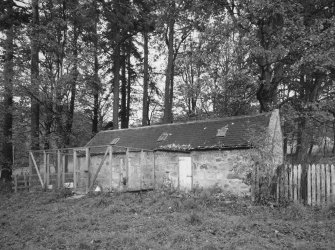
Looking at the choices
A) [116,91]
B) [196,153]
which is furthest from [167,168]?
[116,91]

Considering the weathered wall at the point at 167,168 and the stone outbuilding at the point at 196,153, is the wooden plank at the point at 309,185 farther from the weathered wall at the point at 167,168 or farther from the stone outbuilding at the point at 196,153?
the weathered wall at the point at 167,168

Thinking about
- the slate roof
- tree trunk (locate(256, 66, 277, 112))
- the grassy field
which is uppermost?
tree trunk (locate(256, 66, 277, 112))

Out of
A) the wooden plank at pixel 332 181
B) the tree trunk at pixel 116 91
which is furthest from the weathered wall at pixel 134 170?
the wooden plank at pixel 332 181

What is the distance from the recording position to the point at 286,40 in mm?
13625

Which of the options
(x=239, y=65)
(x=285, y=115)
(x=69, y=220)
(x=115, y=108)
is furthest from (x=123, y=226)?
(x=115, y=108)

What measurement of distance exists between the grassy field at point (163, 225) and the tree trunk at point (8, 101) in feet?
25.2

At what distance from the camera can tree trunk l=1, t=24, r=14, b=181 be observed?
16.8 meters

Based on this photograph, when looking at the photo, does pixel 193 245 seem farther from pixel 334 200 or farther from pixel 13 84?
pixel 13 84

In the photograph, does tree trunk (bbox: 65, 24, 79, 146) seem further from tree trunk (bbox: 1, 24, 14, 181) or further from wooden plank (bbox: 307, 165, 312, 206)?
wooden plank (bbox: 307, 165, 312, 206)

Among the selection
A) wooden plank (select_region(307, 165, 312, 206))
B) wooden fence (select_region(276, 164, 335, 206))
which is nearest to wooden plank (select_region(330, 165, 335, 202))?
wooden fence (select_region(276, 164, 335, 206))

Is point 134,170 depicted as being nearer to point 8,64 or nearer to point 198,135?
point 198,135

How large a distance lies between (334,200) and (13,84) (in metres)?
17.7

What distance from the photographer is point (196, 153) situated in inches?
558

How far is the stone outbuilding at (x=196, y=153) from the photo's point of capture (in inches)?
496
